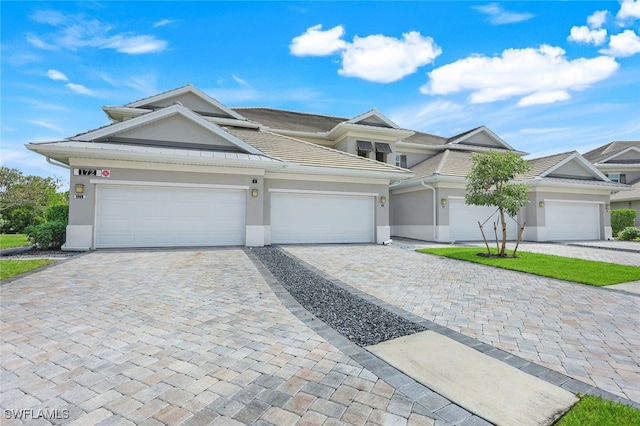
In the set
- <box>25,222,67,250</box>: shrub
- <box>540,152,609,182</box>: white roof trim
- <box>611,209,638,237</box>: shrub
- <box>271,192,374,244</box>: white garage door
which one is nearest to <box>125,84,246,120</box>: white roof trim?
<box>271,192,374,244</box>: white garage door

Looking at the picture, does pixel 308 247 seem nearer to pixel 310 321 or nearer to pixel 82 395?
pixel 310 321

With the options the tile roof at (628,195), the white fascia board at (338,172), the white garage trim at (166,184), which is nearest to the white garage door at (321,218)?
the white fascia board at (338,172)

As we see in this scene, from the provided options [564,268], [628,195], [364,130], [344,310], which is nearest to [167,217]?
[344,310]

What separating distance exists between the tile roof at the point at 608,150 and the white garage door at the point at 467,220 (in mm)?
19894

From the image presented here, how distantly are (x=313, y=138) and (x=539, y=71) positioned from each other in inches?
508

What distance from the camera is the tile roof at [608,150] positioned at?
2873 centimetres

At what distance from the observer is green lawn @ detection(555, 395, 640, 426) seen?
2391 millimetres

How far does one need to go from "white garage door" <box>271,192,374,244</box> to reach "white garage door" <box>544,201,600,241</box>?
11618 mm

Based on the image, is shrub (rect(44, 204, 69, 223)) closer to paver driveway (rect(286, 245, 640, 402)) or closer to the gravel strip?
the gravel strip

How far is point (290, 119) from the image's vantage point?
22609mm

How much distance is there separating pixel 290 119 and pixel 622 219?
24.7 meters

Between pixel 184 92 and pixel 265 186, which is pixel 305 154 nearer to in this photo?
pixel 265 186

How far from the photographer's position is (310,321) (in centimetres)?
465

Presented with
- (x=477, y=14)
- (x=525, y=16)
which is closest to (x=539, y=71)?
(x=525, y=16)
